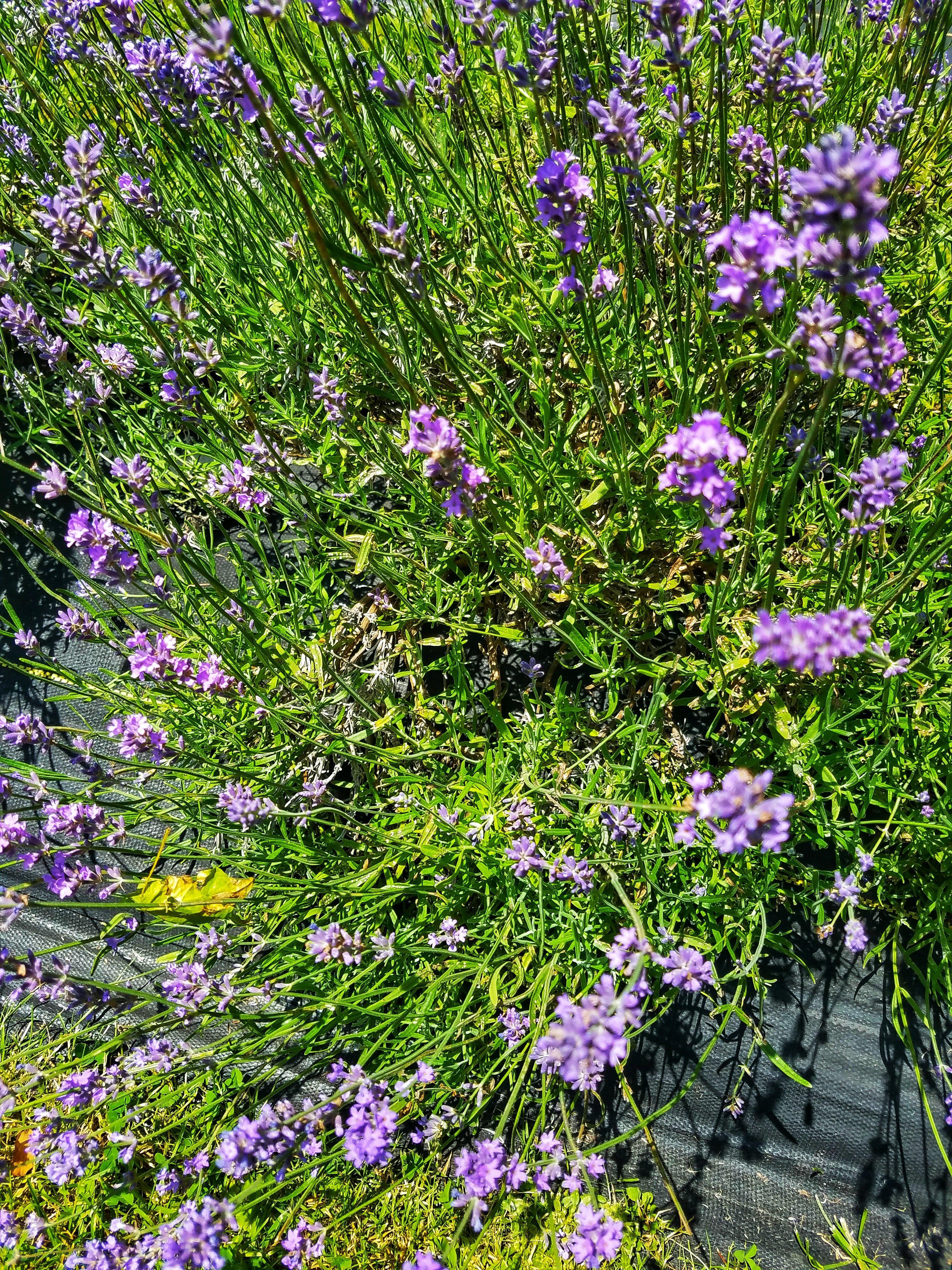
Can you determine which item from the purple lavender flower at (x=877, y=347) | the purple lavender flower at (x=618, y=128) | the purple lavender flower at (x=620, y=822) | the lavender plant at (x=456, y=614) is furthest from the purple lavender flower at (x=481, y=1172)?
the purple lavender flower at (x=618, y=128)

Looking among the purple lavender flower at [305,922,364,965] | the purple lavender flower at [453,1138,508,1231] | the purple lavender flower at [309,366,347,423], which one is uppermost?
the purple lavender flower at [309,366,347,423]

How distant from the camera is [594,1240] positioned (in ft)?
4.85

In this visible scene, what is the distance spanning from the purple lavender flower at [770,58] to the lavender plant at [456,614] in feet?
0.03

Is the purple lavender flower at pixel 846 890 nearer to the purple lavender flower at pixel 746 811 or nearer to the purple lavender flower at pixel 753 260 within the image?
the purple lavender flower at pixel 746 811

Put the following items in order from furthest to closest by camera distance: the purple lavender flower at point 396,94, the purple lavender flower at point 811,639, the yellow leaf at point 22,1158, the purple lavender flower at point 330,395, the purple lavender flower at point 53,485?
the yellow leaf at point 22,1158, the purple lavender flower at point 330,395, the purple lavender flower at point 53,485, the purple lavender flower at point 396,94, the purple lavender flower at point 811,639

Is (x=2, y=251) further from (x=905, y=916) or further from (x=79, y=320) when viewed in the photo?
(x=905, y=916)

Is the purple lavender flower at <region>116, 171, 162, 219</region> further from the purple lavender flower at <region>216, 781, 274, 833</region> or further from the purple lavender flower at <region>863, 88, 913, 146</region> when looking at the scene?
the purple lavender flower at <region>863, 88, 913, 146</region>

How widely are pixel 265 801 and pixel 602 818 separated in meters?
0.89

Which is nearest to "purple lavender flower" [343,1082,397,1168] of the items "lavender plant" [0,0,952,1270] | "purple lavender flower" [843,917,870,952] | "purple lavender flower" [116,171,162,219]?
"lavender plant" [0,0,952,1270]

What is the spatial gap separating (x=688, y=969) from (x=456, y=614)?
1265 millimetres

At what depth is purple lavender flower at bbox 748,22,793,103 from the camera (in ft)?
5.01

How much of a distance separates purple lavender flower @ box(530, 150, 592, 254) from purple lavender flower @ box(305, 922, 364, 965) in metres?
1.54

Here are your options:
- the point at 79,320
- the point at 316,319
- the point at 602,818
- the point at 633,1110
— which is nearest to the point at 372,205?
the point at 316,319

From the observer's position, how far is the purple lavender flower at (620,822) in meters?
1.85
